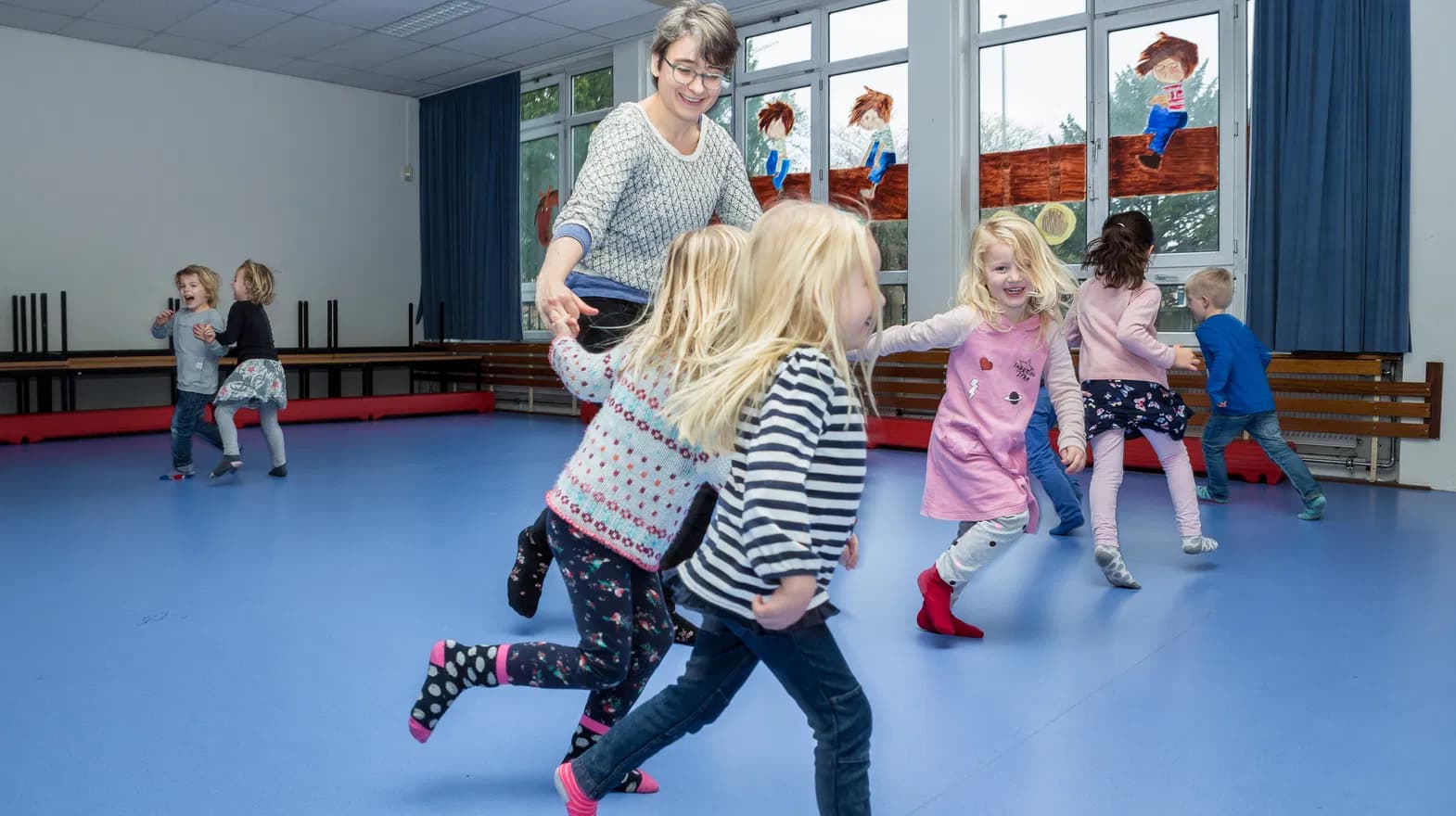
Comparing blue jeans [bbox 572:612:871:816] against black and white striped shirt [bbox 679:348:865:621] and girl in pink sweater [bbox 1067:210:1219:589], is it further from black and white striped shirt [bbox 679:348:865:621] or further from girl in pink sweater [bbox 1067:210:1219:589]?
girl in pink sweater [bbox 1067:210:1219:589]

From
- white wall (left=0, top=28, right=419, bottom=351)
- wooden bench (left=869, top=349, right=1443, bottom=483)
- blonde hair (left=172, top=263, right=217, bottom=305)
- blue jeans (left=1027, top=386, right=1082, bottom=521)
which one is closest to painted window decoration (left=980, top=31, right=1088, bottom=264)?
wooden bench (left=869, top=349, right=1443, bottom=483)

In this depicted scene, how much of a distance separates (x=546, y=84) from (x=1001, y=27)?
4.50 metres

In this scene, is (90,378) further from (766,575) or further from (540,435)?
(766,575)

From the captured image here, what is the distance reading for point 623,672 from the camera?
1612mm

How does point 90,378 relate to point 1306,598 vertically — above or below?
above

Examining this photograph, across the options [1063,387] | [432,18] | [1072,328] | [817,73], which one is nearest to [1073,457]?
[1063,387]

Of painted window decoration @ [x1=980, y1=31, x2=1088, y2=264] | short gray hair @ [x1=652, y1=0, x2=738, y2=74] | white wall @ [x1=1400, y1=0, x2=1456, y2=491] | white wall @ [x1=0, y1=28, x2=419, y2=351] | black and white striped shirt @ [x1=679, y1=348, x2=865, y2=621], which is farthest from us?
white wall @ [x1=0, y1=28, x2=419, y2=351]

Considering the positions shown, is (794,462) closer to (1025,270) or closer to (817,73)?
(1025,270)

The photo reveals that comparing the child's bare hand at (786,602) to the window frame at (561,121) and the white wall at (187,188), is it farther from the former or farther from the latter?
the white wall at (187,188)

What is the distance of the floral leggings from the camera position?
62.4 inches

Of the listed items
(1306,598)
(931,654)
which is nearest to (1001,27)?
(1306,598)

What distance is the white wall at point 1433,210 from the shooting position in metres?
4.93

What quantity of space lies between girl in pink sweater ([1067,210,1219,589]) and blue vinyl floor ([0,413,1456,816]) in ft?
0.85

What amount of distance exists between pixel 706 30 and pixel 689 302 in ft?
2.94
